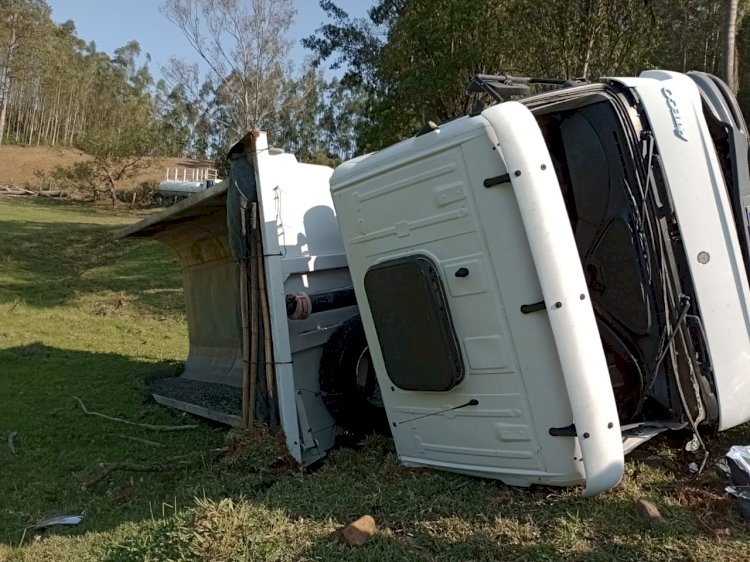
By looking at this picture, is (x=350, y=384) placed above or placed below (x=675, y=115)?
below

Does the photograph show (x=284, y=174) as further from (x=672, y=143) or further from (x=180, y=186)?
(x=180, y=186)

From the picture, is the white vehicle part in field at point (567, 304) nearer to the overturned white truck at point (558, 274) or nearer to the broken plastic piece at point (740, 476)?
the overturned white truck at point (558, 274)

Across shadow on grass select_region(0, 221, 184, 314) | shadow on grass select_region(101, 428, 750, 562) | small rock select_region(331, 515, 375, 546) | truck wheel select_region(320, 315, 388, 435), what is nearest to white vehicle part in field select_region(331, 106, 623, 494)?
shadow on grass select_region(101, 428, 750, 562)

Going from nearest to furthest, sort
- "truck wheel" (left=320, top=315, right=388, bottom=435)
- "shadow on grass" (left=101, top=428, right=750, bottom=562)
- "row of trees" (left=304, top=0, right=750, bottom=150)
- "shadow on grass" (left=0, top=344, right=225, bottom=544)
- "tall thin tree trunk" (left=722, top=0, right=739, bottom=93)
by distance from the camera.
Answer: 1. "shadow on grass" (left=101, top=428, right=750, bottom=562)
2. "shadow on grass" (left=0, top=344, right=225, bottom=544)
3. "truck wheel" (left=320, top=315, right=388, bottom=435)
4. "tall thin tree trunk" (left=722, top=0, right=739, bottom=93)
5. "row of trees" (left=304, top=0, right=750, bottom=150)

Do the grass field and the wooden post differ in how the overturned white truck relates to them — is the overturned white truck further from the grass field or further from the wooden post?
the wooden post

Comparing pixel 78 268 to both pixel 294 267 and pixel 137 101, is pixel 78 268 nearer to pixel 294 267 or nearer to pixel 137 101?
pixel 294 267

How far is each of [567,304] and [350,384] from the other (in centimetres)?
205

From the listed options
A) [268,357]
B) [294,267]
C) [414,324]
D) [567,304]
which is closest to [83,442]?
[268,357]

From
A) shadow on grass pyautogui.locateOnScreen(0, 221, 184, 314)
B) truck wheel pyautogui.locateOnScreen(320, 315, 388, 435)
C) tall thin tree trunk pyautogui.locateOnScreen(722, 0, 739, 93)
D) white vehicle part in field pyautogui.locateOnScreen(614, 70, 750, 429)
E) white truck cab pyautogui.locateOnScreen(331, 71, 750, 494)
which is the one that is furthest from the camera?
shadow on grass pyautogui.locateOnScreen(0, 221, 184, 314)

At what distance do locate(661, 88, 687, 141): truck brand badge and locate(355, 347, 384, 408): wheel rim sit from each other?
7.71ft

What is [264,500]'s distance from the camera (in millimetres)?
3264

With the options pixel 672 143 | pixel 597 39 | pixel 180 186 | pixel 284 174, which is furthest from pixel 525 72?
pixel 180 186

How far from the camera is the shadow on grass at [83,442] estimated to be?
12.8 ft

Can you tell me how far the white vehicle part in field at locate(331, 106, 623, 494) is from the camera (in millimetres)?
2590
